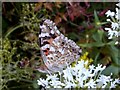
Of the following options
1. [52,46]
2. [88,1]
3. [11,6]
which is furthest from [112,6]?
[52,46]

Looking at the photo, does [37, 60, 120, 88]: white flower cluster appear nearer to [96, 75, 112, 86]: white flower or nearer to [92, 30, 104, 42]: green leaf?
[96, 75, 112, 86]: white flower

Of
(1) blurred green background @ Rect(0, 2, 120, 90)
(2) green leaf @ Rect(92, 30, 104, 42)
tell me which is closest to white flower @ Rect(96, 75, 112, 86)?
(1) blurred green background @ Rect(0, 2, 120, 90)

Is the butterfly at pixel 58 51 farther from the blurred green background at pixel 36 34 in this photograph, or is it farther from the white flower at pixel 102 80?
the blurred green background at pixel 36 34

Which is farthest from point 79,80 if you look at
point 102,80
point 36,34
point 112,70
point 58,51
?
point 36,34

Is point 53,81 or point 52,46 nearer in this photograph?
point 53,81

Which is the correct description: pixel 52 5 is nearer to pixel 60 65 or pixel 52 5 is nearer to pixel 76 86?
pixel 60 65

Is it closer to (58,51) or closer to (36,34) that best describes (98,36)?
(36,34)

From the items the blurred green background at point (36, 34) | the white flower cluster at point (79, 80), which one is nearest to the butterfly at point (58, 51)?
the white flower cluster at point (79, 80)

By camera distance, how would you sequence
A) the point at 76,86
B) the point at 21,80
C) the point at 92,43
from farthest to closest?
the point at 21,80, the point at 92,43, the point at 76,86
